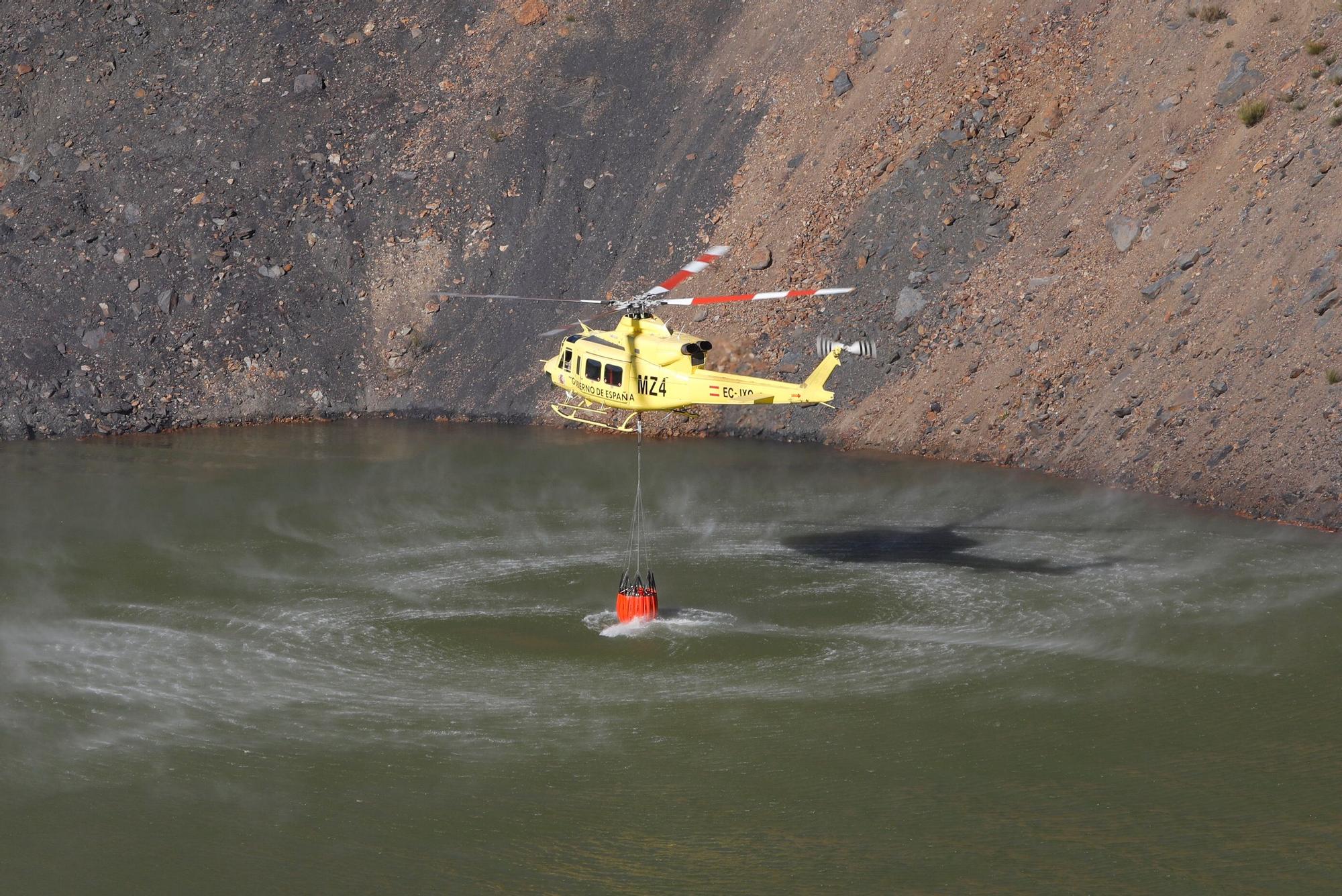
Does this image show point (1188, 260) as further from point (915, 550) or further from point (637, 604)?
point (637, 604)

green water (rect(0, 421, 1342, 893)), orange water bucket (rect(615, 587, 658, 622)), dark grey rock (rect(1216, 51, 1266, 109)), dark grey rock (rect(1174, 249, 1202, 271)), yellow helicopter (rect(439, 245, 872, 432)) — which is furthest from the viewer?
dark grey rock (rect(1216, 51, 1266, 109))

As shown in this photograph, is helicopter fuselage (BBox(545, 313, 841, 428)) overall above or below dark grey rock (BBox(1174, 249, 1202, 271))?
below

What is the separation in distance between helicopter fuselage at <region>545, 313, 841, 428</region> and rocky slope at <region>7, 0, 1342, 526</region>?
16.1 m

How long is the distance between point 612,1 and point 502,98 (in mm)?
6558

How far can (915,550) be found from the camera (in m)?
40.3

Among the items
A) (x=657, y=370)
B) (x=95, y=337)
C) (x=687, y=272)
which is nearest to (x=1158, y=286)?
(x=687, y=272)

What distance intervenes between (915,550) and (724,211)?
2195 centimetres

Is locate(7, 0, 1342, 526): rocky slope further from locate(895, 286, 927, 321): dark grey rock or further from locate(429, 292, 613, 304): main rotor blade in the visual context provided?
locate(429, 292, 613, 304): main rotor blade

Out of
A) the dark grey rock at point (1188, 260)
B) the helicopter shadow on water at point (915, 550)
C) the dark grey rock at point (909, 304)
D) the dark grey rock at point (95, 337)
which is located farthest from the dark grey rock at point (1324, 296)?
the dark grey rock at point (95, 337)

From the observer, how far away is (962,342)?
5091 centimetres

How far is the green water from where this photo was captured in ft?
80.3

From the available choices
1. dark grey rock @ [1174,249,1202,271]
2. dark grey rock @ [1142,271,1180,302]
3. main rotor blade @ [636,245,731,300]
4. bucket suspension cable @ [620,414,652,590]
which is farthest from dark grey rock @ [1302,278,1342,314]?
bucket suspension cable @ [620,414,652,590]

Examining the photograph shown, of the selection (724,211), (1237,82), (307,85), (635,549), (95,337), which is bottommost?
(635,549)

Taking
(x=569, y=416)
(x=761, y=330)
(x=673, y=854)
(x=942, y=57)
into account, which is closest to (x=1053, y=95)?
(x=942, y=57)
